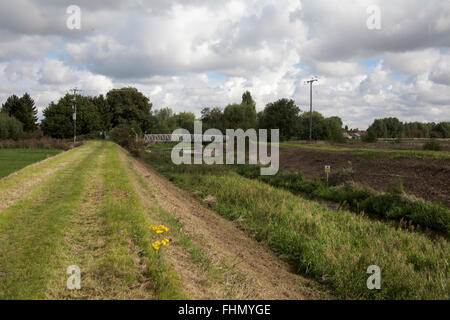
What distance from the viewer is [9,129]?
2250 inches

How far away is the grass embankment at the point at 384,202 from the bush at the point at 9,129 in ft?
173

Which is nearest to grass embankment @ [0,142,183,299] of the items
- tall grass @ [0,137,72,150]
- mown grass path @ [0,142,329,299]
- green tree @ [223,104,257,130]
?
mown grass path @ [0,142,329,299]

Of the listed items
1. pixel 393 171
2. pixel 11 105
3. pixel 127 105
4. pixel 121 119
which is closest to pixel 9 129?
pixel 121 119

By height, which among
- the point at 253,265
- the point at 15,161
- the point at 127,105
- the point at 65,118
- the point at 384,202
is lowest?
the point at 253,265

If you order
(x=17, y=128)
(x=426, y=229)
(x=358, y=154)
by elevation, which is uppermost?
(x=17, y=128)

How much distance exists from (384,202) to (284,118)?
2155 inches

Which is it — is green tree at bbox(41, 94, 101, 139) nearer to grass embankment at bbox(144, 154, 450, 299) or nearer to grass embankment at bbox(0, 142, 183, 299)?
grass embankment at bbox(144, 154, 450, 299)

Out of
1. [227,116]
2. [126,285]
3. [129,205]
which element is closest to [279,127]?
[227,116]

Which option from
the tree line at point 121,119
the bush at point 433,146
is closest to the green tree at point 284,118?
the tree line at point 121,119

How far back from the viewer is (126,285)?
16.1 feet

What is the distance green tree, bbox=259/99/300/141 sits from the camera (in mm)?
67875

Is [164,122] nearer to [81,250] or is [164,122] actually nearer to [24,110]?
[24,110]
